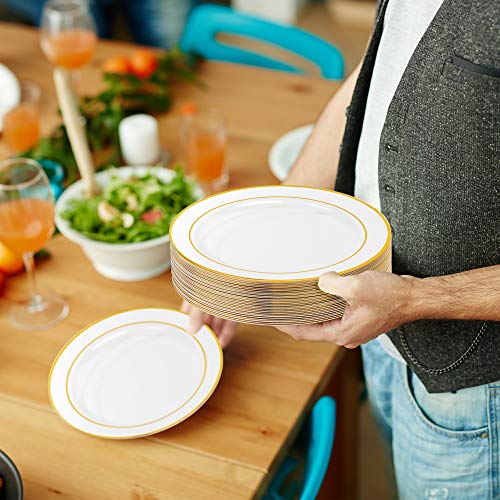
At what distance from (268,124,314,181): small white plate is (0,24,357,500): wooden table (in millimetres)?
39

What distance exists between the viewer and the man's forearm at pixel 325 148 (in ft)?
4.50

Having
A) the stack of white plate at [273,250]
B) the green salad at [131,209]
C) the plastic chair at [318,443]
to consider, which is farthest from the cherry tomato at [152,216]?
the plastic chair at [318,443]

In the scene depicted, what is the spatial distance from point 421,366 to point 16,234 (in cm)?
70

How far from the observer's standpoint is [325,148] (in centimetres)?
140

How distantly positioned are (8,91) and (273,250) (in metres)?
1.25

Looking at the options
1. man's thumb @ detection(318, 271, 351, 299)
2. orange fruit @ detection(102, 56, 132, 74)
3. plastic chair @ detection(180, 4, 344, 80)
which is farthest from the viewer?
plastic chair @ detection(180, 4, 344, 80)

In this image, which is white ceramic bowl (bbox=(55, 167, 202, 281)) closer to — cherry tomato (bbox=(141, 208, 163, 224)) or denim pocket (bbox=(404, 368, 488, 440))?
cherry tomato (bbox=(141, 208, 163, 224))

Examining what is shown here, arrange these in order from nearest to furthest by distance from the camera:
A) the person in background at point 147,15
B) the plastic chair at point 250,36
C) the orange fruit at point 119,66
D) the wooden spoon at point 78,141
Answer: the wooden spoon at point 78,141
the orange fruit at point 119,66
the plastic chair at point 250,36
the person in background at point 147,15

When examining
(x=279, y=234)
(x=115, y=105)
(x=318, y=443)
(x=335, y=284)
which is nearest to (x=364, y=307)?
(x=335, y=284)

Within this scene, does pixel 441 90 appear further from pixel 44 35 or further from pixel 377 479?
pixel 377 479

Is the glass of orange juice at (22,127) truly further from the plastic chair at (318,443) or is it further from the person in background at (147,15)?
the person in background at (147,15)

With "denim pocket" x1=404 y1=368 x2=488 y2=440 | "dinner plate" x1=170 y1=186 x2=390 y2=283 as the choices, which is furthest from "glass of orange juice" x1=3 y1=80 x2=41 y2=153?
"denim pocket" x1=404 y1=368 x2=488 y2=440

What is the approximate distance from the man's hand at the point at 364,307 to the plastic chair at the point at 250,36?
4.65ft

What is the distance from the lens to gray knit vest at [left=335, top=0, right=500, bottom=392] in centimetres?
102
